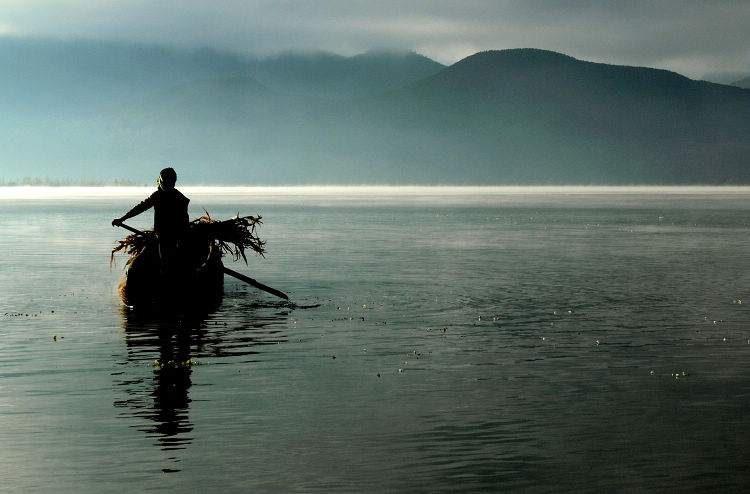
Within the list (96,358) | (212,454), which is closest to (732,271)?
(96,358)

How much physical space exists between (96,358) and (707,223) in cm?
6125

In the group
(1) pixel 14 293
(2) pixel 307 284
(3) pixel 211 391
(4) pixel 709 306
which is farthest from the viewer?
(2) pixel 307 284

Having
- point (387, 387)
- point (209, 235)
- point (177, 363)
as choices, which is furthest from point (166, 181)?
point (387, 387)

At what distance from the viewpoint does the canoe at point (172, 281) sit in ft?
84.5

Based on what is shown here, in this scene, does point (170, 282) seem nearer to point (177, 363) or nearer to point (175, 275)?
point (175, 275)

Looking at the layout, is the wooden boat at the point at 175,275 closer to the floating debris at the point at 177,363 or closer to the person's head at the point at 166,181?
the person's head at the point at 166,181

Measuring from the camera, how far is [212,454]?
36.7 ft

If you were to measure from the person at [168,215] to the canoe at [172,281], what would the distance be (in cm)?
20

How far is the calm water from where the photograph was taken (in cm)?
1068

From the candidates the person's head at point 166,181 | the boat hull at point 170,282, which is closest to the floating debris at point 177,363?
the person's head at point 166,181

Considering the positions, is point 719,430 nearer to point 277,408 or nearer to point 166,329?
point 277,408


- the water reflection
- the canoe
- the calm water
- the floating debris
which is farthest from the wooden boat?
the floating debris

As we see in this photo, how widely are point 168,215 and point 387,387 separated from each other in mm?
11328

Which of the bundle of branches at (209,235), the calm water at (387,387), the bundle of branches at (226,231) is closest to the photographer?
the calm water at (387,387)
